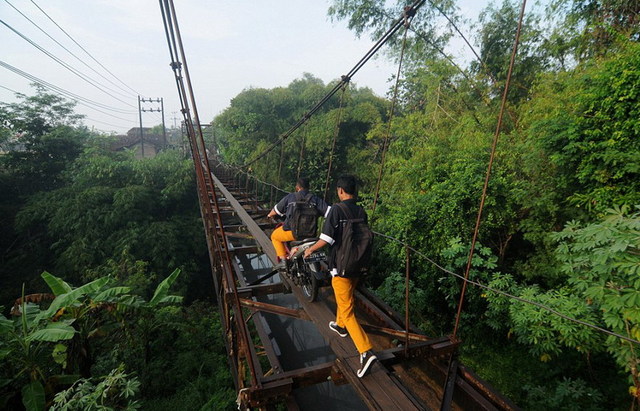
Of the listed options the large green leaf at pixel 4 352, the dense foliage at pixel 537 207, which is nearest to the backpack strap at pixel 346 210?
the dense foliage at pixel 537 207

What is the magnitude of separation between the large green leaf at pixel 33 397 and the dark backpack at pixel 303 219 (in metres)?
3.37

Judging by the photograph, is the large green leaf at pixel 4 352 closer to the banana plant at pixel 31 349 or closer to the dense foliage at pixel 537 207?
the banana plant at pixel 31 349

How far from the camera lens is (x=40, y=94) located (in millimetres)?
12156

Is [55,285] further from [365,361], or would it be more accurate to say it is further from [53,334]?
[365,361]

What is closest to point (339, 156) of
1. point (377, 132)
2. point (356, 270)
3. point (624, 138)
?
point (377, 132)

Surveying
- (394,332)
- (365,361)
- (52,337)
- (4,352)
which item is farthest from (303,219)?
(4,352)

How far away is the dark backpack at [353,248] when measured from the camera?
5.83ft

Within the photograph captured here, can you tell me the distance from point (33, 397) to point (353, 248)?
3944 mm

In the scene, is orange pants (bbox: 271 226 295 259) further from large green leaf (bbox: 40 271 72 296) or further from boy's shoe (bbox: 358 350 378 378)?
large green leaf (bbox: 40 271 72 296)

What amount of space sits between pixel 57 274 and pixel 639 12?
1492 cm

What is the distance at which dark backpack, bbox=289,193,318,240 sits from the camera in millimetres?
2533

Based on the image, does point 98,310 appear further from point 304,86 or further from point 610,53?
point 304,86

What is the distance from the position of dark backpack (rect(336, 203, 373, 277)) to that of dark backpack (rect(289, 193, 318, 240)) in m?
0.72

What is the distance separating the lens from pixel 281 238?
2832 millimetres
